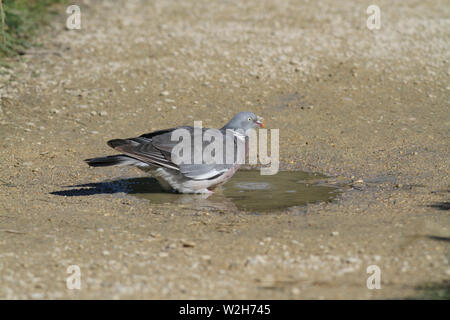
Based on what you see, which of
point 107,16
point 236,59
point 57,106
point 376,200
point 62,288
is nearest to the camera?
point 62,288

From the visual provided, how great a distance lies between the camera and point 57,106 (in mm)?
9375

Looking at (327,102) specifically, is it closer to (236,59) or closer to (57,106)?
(236,59)

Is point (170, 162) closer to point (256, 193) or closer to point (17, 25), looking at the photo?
point (256, 193)

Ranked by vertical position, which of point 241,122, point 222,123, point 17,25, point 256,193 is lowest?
point 256,193

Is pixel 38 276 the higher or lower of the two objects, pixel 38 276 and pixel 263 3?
the lower

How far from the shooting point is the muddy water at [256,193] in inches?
254

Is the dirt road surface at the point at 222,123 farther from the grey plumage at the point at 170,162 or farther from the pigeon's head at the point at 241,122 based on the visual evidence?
the pigeon's head at the point at 241,122

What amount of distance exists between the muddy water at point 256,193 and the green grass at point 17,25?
4710 millimetres

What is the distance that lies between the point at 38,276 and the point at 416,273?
8.15ft

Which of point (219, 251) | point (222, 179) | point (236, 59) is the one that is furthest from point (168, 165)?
point (236, 59)

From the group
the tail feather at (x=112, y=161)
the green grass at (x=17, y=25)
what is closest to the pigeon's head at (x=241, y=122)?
the tail feather at (x=112, y=161)

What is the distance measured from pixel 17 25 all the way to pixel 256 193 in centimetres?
648

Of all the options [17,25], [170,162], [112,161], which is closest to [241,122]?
[170,162]

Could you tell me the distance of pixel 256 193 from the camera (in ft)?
22.1
